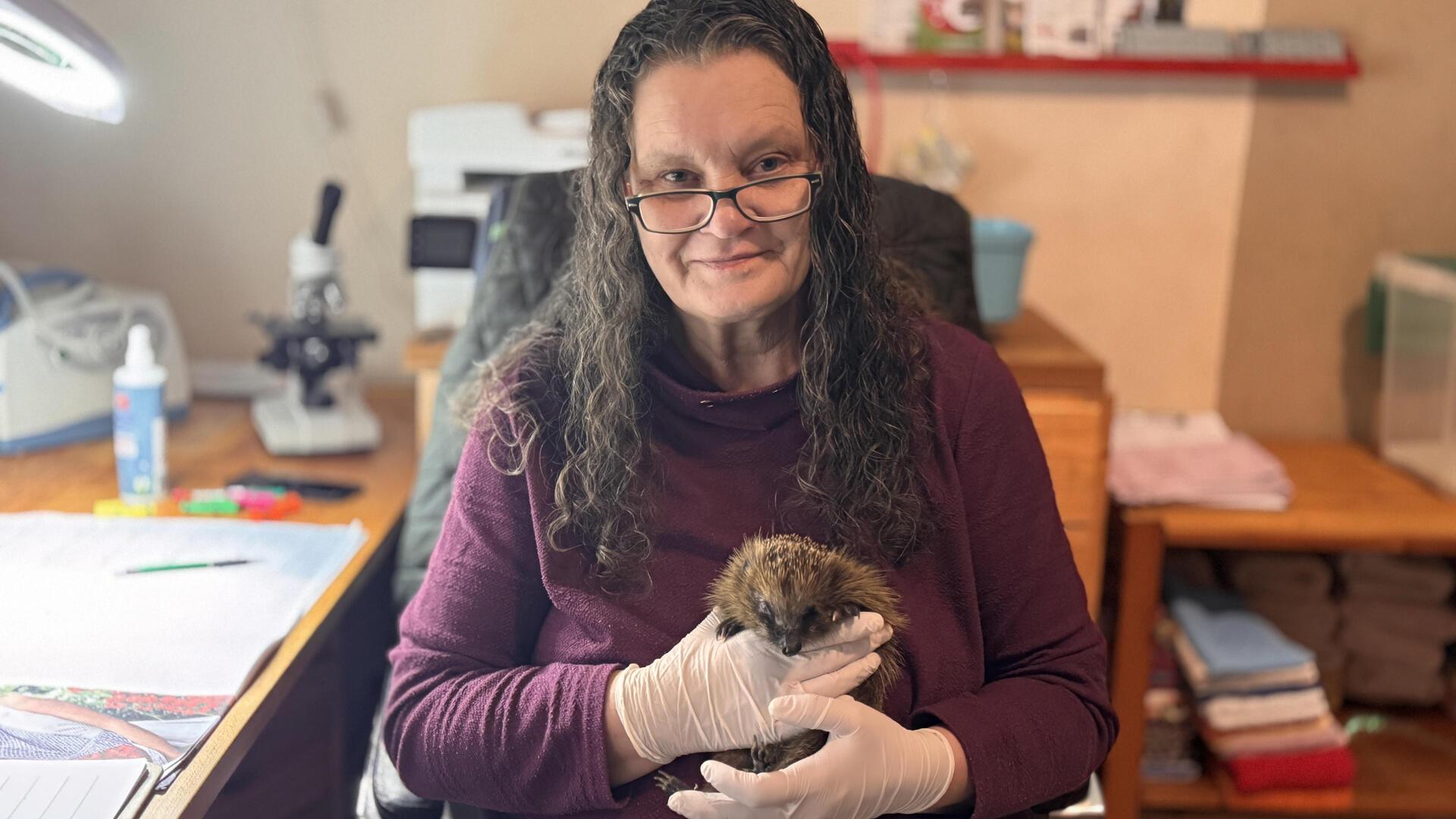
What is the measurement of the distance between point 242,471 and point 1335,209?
7.09ft

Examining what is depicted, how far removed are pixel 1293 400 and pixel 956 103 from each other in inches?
38.5

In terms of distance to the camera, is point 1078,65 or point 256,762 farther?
point 1078,65

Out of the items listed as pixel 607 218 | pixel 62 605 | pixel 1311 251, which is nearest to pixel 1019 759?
pixel 607 218

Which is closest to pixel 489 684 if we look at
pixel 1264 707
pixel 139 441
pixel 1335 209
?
pixel 139 441

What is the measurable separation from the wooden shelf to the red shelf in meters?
1.33

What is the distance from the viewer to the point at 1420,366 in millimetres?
2264

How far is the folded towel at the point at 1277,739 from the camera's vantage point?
82.7 inches

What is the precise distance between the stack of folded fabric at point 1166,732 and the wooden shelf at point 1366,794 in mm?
23

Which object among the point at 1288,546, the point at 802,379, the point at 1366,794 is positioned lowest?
the point at 1366,794

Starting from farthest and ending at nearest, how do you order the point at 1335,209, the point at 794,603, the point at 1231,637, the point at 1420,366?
the point at 1335,209 < the point at 1420,366 < the point at 1231,637 < the point at 794,603

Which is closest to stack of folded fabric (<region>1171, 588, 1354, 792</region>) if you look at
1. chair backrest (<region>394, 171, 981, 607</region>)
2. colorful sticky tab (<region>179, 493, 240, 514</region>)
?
chair backrest (<region>394, 171, 981, 607</region>)

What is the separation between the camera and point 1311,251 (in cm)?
244

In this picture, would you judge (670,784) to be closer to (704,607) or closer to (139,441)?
(704,607)

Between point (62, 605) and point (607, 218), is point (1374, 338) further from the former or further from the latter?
point (62, 605)
